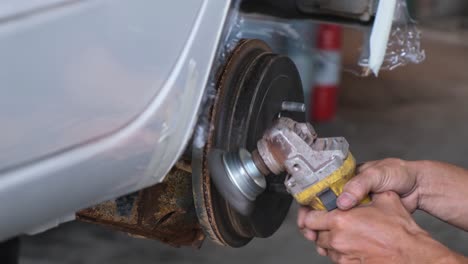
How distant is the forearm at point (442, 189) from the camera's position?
1524 mm

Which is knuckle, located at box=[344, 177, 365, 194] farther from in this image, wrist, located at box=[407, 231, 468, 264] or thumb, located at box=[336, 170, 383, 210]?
wrist, located at box=[407, 231, 468, 264]

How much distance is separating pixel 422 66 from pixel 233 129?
615cm

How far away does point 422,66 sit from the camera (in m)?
7.26

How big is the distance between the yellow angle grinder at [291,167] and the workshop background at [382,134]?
67.1 inches

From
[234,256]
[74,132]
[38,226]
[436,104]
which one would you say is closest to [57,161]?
[74,132]

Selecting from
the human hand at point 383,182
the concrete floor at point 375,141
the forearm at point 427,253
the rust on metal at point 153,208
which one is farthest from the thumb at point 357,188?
the concrete floor at point 375,141

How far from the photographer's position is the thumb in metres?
1.28

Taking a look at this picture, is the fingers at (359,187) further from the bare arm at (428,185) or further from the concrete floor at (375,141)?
the concrete floor at (375,141)

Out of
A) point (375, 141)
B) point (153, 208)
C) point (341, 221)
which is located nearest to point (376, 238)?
point (341, 221)

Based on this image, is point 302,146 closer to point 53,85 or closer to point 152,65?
point 152,65

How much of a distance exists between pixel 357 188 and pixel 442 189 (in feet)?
1.04

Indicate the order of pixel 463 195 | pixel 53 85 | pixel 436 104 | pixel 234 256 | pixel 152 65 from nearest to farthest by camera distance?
pixel 53 85, pixel 152 65, pixel 463 195, pixel 234 256, pixel 436 104

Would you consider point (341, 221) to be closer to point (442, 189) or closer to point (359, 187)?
point (359, 187)

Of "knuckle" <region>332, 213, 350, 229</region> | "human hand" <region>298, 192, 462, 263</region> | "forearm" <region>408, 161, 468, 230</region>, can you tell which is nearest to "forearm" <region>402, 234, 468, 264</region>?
"human hand" <region>298, 192, 462, 263</region>
